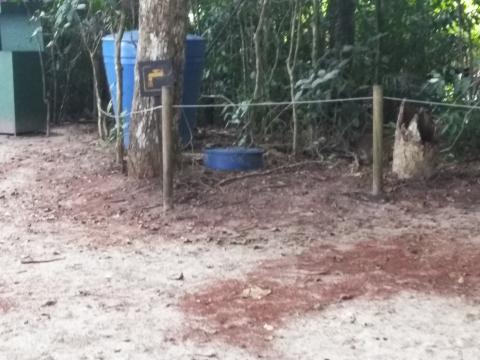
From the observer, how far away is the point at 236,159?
335 inches

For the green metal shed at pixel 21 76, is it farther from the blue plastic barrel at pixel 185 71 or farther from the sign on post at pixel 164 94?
the sign on post at pixel 164 94

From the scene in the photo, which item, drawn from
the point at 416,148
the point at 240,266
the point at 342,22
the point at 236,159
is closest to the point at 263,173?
the point at 236,159

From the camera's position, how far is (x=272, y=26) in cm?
1000

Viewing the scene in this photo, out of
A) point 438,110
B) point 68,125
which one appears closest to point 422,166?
point 438,110

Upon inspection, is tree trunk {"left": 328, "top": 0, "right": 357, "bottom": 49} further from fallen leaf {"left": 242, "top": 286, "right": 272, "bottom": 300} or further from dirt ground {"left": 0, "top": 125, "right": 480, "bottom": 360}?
fallen leaf {"left": 242, "top": 286, "right": 272, "bottom": 300}

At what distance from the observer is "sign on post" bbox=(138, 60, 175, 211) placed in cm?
710

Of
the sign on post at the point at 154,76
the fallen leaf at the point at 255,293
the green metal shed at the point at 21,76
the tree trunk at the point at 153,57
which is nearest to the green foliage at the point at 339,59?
the tree trunk at the point at 153,57

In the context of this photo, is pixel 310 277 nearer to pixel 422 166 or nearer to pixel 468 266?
pixel 468 266

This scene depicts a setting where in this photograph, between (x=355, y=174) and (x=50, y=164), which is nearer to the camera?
(x=355, y=174)

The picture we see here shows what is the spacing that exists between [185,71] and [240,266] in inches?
166

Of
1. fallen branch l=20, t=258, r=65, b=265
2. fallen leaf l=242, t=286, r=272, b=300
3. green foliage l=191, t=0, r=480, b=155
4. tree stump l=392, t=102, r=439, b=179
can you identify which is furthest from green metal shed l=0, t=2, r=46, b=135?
fallen leaf l=242, t=286, r=272, b=300

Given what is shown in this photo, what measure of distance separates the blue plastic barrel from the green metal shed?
1777 millimetres

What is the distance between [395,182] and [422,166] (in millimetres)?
319

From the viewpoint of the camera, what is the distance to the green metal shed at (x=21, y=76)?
11320 mm
